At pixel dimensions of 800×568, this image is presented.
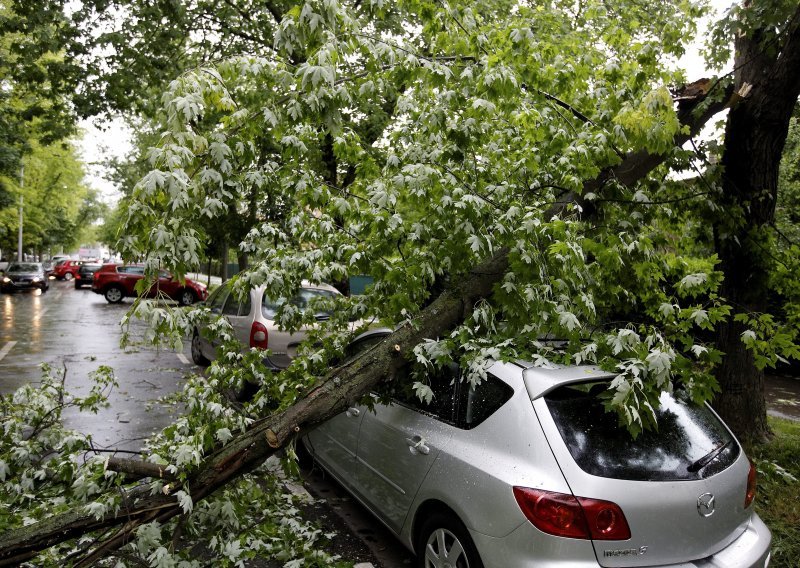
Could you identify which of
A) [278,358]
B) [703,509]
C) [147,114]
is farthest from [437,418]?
[147,114]

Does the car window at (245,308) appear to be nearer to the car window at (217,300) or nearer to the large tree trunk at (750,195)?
the car window at (217,300)

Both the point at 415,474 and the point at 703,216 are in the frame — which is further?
the point at 703,216

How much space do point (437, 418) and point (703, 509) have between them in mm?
1515

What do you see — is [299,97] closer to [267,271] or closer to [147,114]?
[267,271]

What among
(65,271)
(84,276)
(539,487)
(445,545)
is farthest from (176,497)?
(65,271)

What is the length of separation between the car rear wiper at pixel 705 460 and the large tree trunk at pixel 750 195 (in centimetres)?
247

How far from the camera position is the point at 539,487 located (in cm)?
270

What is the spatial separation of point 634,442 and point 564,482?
508 millimetres

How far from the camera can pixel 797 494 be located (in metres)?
4.67

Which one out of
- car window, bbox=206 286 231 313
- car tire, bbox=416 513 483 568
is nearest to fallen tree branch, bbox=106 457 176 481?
car tire, bbox=416 513 483 568

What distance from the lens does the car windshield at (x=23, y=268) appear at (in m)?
30.5

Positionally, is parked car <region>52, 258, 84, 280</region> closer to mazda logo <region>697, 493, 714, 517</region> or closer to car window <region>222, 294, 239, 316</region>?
car window <region>222, 294, 239, 316</region>

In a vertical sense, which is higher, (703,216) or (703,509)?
(703,216)

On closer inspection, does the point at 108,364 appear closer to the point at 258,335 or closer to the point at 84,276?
the point at 258,335
